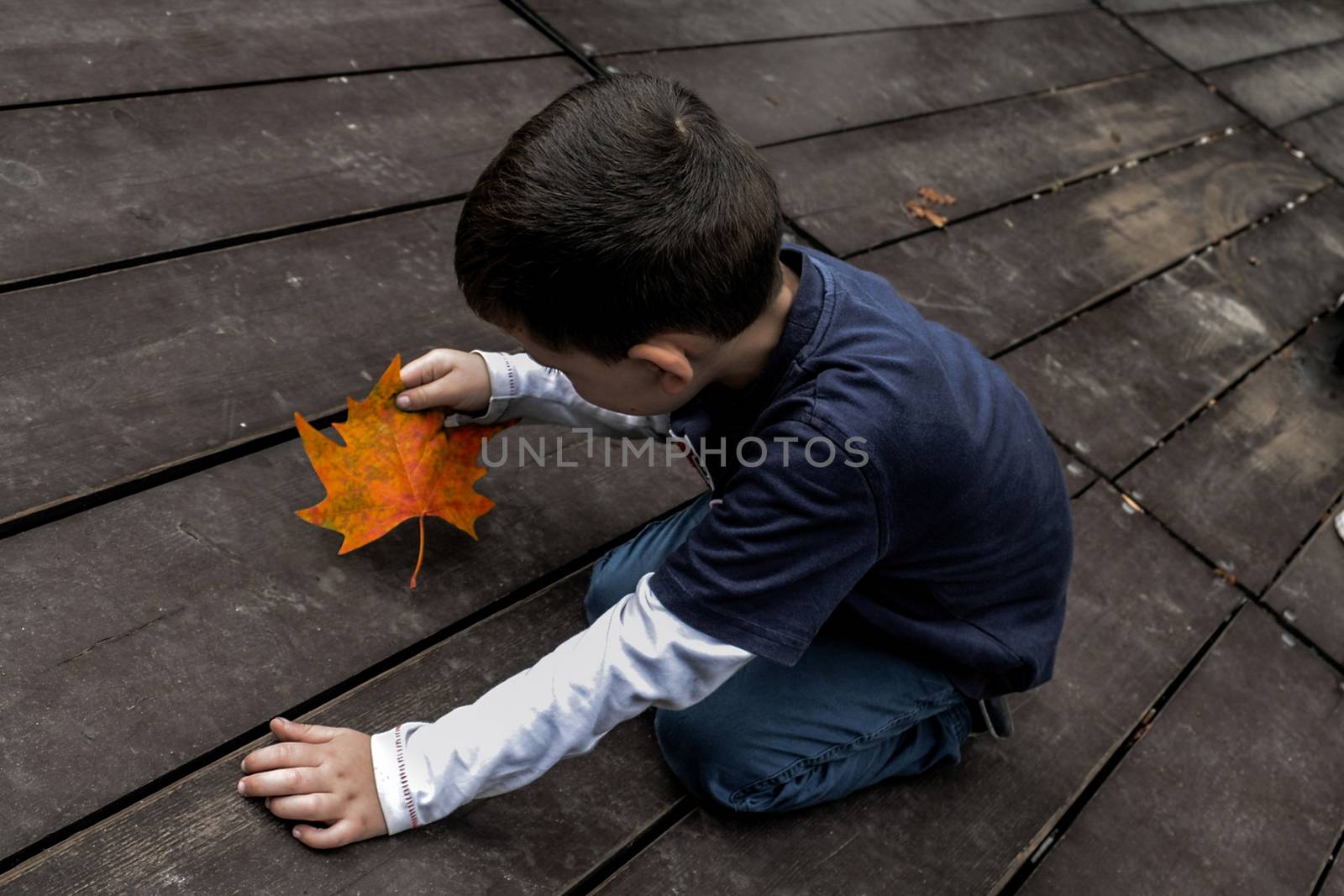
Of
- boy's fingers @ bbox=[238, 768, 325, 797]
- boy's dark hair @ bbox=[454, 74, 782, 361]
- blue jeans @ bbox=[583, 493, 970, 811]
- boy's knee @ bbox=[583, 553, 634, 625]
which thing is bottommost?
blue jeans @ bbox=[583, 493, 970, 811]

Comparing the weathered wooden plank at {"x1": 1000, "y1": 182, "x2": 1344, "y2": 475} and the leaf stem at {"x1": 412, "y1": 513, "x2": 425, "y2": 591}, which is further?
the weathered wooden plank at {"x1": 1000, "y1": 182, "x2": 1344, "y2": 475}

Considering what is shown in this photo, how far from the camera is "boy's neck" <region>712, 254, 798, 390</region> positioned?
1038 mm

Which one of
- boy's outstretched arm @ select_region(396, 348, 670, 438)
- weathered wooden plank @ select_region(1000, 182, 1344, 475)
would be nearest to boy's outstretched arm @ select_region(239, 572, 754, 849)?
boy's outstretched arm @ select_region(396, 348, 670, 438)

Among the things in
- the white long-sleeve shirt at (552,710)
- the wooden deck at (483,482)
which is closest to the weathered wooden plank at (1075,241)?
the wooden deck at (483,482)

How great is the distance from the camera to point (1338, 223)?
292 cm

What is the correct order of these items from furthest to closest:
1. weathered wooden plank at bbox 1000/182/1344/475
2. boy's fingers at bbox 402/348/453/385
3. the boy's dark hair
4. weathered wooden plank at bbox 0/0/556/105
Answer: weathered wooden plank at bbox 1000/182/1344/475 < weathered wooden plank at bbox 0/0/556/105 < boy's fingers at bbox 402/348/453/385 < the boy's dark hair

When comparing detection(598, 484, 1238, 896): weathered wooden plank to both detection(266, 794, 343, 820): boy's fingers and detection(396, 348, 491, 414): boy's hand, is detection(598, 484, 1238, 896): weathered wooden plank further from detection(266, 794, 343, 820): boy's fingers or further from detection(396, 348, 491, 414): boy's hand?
detection(396, 348, 491, 414): boy's hand

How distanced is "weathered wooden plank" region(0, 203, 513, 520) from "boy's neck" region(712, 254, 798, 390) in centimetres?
56

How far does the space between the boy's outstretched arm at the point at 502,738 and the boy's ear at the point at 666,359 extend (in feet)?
0.61

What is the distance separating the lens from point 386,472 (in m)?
1.23

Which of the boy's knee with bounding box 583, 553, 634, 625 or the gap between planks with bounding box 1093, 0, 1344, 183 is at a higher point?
the boy's knee with bounding box 583, 553, 634, 625

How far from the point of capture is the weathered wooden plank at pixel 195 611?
988mm

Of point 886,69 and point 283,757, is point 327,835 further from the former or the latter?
point 886,69

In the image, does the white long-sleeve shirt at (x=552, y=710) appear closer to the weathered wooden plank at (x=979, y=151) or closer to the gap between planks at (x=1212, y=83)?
the weathered wooden plank at (x=979, y=151)
